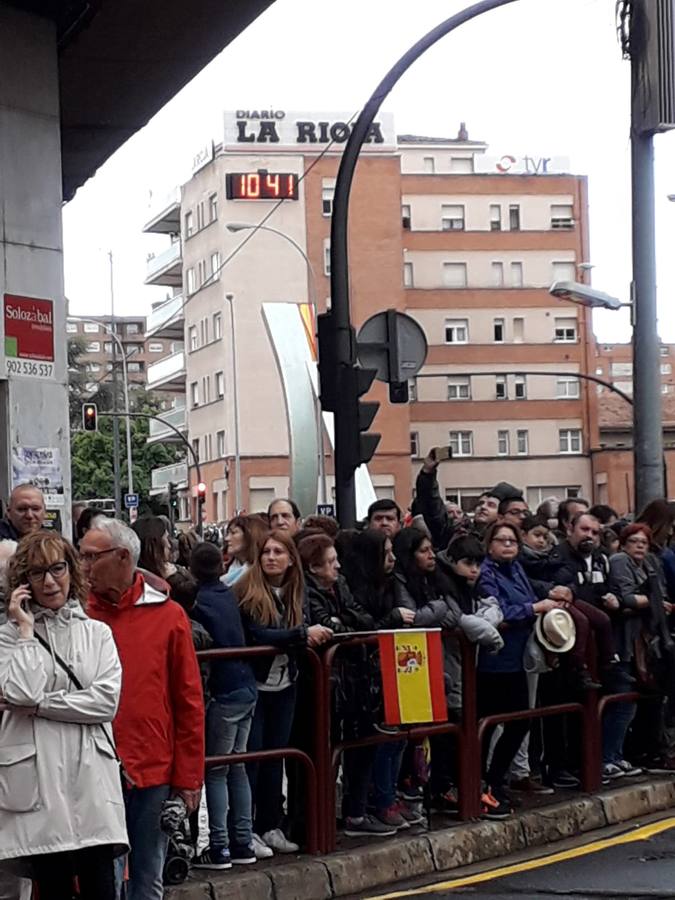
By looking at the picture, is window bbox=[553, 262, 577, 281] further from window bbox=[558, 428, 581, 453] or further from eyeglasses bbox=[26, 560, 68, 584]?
eyeglasses bbox=[26, 560, 68, 584]

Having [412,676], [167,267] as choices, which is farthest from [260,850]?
[167,267]

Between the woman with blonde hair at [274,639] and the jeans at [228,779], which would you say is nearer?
the jeans at [228,779]

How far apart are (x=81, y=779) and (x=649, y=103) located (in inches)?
419

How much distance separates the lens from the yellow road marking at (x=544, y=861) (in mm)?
8766

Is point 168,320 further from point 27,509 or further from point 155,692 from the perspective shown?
point 155,692

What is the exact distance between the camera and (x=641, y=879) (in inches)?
342

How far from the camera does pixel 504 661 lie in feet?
34.3

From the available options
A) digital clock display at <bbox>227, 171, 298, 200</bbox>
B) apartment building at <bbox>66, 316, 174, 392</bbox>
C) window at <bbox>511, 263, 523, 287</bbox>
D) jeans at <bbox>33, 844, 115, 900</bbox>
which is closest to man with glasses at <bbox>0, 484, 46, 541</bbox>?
jeans at <bbox>33, 844, 115, 900</bbox>

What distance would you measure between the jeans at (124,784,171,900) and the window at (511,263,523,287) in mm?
83003

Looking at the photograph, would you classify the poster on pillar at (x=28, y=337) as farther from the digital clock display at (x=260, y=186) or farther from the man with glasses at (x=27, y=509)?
the digital clock display at (x=260, y=186)

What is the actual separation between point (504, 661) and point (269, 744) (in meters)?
1.92

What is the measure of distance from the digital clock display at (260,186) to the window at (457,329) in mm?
10023

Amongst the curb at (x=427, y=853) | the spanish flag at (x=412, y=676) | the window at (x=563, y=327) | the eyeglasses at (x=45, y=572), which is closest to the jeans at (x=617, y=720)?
the curb at (x=427, y=853)

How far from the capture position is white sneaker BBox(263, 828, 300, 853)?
30.0 ft
